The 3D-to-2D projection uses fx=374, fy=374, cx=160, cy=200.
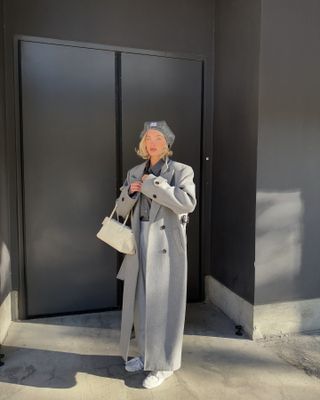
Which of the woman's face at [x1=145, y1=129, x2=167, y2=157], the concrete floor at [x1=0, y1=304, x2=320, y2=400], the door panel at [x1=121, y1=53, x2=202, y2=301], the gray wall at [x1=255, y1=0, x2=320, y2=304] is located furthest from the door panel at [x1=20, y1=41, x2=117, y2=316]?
the gray wall at [x1=255, y1=0, x2=320, y2=304]

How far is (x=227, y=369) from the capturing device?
2.44m

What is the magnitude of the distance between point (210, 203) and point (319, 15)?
1.74 meters

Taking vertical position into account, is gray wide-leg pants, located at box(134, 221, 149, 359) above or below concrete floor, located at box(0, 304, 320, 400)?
above

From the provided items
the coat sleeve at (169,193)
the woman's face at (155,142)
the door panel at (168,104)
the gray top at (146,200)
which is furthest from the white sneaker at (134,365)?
the woman's face at (155,142)

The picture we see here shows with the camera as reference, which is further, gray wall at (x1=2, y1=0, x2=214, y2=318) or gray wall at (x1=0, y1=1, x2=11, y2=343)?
gray wall at (x1=2, y1=0, x2=214, y2=318)

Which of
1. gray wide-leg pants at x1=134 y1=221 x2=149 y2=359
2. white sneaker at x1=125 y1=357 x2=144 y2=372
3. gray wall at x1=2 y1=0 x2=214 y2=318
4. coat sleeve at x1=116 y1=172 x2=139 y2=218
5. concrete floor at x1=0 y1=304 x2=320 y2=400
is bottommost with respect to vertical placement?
concrete floor at x1=0 y1=304 x2=320 y2=400

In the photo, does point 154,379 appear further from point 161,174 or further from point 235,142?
point 235,142

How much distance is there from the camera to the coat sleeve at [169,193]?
2.11 metres

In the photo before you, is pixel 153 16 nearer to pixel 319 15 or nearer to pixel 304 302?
pixel 319 15

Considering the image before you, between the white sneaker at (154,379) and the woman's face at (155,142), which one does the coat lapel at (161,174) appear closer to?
the woman's face at (155,142)

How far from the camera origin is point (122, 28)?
10.4ft

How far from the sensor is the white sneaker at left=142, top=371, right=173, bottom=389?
7.30 ft

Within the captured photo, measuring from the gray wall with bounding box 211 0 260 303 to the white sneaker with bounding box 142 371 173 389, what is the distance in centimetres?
94

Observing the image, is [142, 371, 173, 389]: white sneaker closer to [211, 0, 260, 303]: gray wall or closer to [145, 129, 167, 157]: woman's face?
[211, 0, 260, 303]: gray wall
